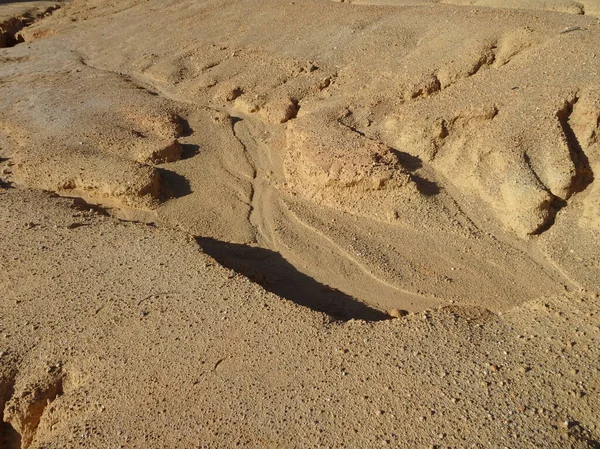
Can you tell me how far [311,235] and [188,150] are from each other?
233 centimetres

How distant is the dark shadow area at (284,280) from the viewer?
4176 millimetres

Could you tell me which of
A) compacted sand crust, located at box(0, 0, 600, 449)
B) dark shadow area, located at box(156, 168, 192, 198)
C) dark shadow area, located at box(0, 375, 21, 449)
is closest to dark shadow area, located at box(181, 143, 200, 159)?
compacted sand crust, located at box(0, 0, 600, 449)

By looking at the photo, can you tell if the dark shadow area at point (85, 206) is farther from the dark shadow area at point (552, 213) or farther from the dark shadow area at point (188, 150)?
the dark shadow area at point (552, 213)

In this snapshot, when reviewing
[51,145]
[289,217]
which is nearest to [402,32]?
[289,217]

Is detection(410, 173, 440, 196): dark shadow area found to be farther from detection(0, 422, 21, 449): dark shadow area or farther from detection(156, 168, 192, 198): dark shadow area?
detection(0, 422, 21, 449): dark shadow area

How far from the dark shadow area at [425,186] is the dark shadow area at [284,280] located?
151 cm

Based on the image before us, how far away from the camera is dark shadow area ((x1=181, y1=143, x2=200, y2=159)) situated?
6.38 meters

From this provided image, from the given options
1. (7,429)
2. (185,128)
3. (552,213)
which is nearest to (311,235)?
(552,213)

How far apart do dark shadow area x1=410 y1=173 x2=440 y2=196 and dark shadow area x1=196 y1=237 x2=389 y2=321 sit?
4.96 feet

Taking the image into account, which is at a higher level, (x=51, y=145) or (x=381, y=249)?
(x=51, y=145)

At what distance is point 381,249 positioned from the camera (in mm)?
4812

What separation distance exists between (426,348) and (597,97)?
3389 millimetres

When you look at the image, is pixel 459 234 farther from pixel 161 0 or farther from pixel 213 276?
pixel 161 0

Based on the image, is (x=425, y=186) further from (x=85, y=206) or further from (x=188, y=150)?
(x=85, y=206)
